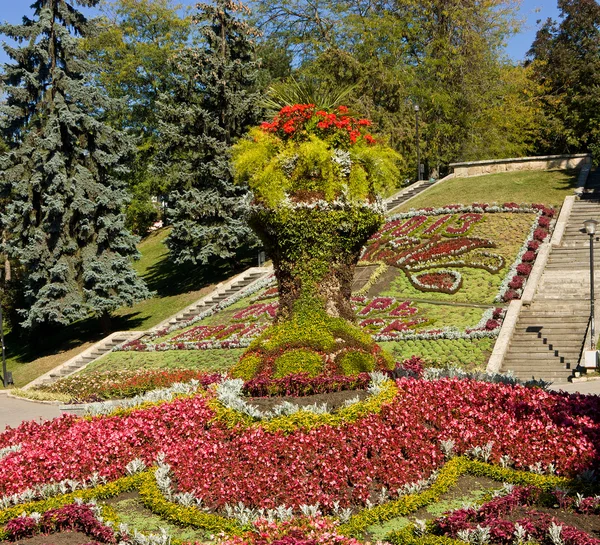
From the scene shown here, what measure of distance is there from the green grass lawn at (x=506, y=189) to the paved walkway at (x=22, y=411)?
18.5 m

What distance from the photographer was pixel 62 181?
27.6 meters

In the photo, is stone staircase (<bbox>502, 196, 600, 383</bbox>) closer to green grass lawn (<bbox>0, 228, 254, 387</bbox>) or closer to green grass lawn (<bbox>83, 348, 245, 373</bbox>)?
green grass lawn (<bbox>83, 348, 245, 373</bbox>)

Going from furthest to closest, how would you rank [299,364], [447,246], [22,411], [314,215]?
[447,246] < [22,411] < [314,215] < [299,364]

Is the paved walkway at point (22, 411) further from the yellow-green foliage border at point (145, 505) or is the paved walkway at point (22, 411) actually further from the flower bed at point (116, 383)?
→ the yellow-green foliage border at point (145, 505)

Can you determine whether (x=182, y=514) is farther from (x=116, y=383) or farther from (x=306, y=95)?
(x=116, y=383)

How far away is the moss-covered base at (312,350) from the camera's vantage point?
11344 millimetres

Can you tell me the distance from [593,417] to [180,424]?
5671mm

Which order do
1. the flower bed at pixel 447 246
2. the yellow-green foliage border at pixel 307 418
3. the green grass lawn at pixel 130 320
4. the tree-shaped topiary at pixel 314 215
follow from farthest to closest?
the green grass lawn at pixel 130 320 → the flower bed at pixel 447 246 → the tree-shaped topiary at pixel 314 215 → the yellow-green foliage border at pixel 307 418

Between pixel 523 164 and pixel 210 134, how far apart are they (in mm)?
16113

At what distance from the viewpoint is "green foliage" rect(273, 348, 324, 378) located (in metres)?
11.2

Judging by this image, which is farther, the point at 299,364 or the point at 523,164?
the point at 523,164

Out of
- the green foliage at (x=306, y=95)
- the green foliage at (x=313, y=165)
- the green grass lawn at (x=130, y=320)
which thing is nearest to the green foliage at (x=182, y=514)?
the green foliage at (x=313, y=165)

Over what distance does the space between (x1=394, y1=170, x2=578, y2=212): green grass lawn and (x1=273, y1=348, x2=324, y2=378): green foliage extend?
69.7 feet

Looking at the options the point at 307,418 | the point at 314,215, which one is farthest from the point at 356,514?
the point at 314,215
